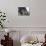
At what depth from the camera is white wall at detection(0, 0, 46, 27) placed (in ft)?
10.7

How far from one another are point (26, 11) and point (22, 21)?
0.26 m

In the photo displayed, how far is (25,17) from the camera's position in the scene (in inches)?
129

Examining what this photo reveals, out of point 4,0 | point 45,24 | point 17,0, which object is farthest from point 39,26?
point 4,0

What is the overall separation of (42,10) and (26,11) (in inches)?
15.1

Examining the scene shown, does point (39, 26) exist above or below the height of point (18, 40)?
above

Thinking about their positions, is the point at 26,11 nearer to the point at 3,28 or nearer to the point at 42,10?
the point at 42,10

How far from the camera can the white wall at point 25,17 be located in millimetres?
3248

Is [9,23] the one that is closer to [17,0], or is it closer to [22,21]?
[22,21]

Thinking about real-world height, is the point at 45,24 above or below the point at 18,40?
above

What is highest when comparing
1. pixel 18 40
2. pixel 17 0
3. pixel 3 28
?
pixel 17 0

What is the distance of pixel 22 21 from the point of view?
3.28 m

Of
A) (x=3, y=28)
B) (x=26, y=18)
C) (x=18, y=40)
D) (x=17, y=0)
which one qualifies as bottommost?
(x=18, y=40)

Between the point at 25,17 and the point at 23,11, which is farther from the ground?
the point at 23,11

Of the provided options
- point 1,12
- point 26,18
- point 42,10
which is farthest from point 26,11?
point 1,12
